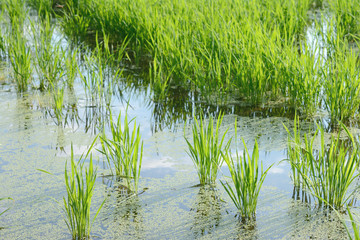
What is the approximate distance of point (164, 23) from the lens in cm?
361

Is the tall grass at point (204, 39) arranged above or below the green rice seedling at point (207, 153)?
above

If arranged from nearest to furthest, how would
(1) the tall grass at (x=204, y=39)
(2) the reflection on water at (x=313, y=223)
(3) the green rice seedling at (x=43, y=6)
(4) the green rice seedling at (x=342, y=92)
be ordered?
1. (2) the reflection on water at (x=313, y=223)
2. (4) the green rice seedling at (x=342, y=92)
3. (1) the tall grass at (x=204, y=39)
4. (3) the green rice seedling at (x=43, y=6)

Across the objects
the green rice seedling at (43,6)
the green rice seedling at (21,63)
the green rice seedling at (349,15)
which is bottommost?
the green rice seedling at (21,63)

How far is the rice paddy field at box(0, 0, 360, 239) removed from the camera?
1726mm

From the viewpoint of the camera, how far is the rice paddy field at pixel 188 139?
1.73 meters

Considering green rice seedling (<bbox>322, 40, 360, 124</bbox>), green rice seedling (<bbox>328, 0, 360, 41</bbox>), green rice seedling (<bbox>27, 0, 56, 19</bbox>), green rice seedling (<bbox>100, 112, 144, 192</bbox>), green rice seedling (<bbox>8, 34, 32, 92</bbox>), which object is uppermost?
green rice seedling (<bbox>27, 0, 56, 19</bbox>)

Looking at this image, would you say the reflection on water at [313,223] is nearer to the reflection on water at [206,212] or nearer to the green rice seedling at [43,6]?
the reflection on water at [206,212]

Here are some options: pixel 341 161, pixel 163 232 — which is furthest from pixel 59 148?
pixel 341 161

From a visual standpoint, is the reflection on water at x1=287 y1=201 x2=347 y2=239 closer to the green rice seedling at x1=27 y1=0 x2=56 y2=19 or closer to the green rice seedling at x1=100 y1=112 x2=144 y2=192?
the green rice seedling at x1=100 y1=112 x2=144 y2=192

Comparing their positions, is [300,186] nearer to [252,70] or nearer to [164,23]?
[252,70]

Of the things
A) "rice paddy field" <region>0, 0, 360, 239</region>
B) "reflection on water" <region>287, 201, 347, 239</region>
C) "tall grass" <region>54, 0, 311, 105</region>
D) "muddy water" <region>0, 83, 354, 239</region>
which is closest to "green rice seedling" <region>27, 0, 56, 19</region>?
"tall grass" <region>54, 0, 311, 105</region>

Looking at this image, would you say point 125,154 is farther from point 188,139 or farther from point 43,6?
point 43,6

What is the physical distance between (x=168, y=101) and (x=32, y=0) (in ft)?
11.5

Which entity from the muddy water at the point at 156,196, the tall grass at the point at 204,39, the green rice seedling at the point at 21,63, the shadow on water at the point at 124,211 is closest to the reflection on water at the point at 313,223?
the muddy water at the point at 156,196
